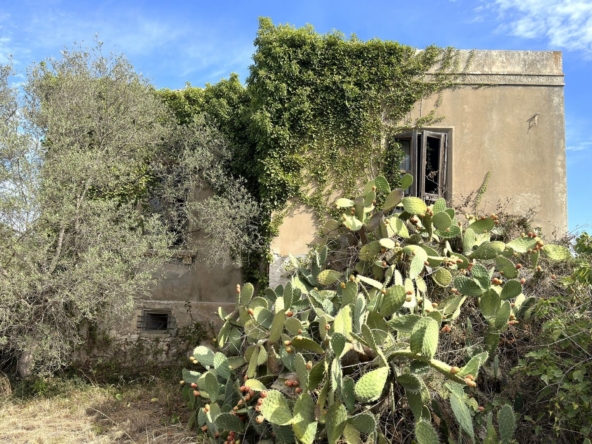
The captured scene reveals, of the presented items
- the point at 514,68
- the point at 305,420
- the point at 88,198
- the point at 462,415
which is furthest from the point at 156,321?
the point at 514,68

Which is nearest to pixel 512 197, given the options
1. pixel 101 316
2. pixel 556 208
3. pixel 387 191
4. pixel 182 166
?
pixel 556 208

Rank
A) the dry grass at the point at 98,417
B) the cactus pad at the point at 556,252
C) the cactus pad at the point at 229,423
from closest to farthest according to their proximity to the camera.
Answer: the cactus pad at the point at 229,423 < the cactus pad at the point at 556,252 < the dry grass at the point at 98,417

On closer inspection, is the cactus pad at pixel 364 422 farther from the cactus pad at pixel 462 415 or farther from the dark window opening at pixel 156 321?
the dark window opening at pixel 156 321

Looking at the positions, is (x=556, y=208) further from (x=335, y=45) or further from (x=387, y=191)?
(x=335, y=45)

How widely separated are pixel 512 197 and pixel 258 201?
4762 millimetres

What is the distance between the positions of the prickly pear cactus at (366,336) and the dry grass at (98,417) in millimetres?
635

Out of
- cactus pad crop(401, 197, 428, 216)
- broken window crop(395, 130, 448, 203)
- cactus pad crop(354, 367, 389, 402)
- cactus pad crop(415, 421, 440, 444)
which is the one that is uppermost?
broken window crop(395, 130, 448, 203)

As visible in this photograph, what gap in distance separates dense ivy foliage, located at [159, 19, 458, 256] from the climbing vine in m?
0.02

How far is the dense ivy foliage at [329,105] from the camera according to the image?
27.9ft

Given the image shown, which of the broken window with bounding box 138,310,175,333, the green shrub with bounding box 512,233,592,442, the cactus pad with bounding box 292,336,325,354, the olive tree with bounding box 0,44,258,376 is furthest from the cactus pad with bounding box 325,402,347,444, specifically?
the broken window with bounding box 138,310,175,333

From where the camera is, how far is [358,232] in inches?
258

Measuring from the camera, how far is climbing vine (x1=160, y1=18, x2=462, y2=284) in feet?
27.9

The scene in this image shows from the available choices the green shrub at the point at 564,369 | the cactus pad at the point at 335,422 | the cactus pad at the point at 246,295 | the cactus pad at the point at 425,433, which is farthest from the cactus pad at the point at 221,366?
the green shrub at the point at 564,369

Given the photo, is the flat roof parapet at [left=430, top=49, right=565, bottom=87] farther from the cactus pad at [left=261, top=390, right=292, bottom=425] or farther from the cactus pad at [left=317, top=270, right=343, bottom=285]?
the cactus pad at [left=261, top=390, right=292, bottom=425]
